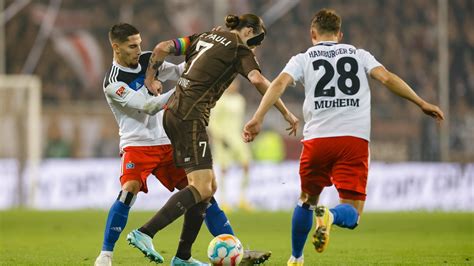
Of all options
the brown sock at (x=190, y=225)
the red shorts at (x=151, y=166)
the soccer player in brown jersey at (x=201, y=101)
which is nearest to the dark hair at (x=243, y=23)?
the soccer player in brown jersey at (x=201, y=101)

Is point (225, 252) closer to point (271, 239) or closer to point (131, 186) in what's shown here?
point (131, 186)

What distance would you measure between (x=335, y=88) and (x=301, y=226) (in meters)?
1.02

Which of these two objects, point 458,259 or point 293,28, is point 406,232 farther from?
point 293,28

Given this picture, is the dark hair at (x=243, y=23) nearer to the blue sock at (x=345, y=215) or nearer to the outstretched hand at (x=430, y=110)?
the outstretched hand at (x=430, y=110)

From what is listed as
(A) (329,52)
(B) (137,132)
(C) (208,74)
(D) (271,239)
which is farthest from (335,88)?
(D) (271,239)

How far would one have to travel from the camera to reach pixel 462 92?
18.8 meters

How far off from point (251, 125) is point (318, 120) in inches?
26.4

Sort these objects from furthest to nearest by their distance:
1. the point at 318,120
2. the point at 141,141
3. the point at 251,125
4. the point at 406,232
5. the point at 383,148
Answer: the point at 383,148
the point at 406,232
the point at 141,141
the point at 318,120
the point at 251,125

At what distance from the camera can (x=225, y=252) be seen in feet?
21.7

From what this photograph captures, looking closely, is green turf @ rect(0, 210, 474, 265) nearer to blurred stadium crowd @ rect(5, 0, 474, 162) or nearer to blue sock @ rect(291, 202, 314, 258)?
blue sock @ rect(291, 202, 314, 258)

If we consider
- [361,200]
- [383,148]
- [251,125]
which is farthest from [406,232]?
[383,148]

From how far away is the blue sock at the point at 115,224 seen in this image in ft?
23.4

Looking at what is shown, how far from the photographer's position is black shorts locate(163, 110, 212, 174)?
6875 mm

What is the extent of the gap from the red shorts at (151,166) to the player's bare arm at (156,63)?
46 centimetres
